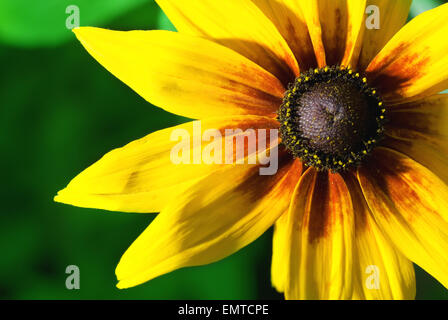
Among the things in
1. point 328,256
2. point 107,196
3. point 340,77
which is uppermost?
point 340,77

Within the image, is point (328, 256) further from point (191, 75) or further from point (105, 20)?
point (105, 20)

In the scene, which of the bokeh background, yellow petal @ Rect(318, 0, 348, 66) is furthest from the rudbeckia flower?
the bokeh background

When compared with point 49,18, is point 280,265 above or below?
below

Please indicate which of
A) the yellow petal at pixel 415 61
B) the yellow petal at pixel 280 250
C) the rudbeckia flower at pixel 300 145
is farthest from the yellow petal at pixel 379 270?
the yellow petal at pixel 415 61

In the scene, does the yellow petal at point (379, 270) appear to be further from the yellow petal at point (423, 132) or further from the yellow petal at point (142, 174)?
the yellow petal at point (142, 174)
